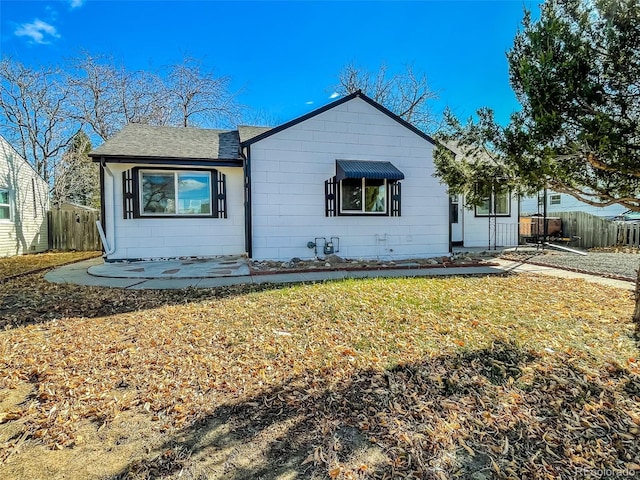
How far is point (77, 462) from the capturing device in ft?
6.27

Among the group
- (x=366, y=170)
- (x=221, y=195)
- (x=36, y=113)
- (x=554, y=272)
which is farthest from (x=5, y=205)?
(x=554, y=272)

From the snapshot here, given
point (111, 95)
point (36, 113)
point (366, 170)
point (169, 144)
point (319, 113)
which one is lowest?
point (366, 170)

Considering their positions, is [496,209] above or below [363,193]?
below

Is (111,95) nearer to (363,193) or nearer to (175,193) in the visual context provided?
(175,193)

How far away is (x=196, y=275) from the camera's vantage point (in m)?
7.38

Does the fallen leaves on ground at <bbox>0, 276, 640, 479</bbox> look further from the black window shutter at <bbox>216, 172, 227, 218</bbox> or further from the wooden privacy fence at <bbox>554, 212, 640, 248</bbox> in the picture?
the wooden privacy fence at <bbox>554, 212, 640, 248</bbox>

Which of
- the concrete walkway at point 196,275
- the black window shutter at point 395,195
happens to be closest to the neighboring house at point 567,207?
Result: the black window shutter at point 395,195

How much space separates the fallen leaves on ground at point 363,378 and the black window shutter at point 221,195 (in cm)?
551

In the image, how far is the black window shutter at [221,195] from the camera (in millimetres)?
10258

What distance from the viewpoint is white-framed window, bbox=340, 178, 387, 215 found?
9.73 m

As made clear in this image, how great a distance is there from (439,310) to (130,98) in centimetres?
2455

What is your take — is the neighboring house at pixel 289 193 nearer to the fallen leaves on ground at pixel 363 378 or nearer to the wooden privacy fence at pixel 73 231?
the fallen leaves on ground at pixel 363 378

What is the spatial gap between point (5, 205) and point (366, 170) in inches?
550

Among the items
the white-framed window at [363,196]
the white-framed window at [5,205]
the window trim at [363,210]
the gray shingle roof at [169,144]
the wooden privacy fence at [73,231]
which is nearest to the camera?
the gray shingle roof at [169,144]
